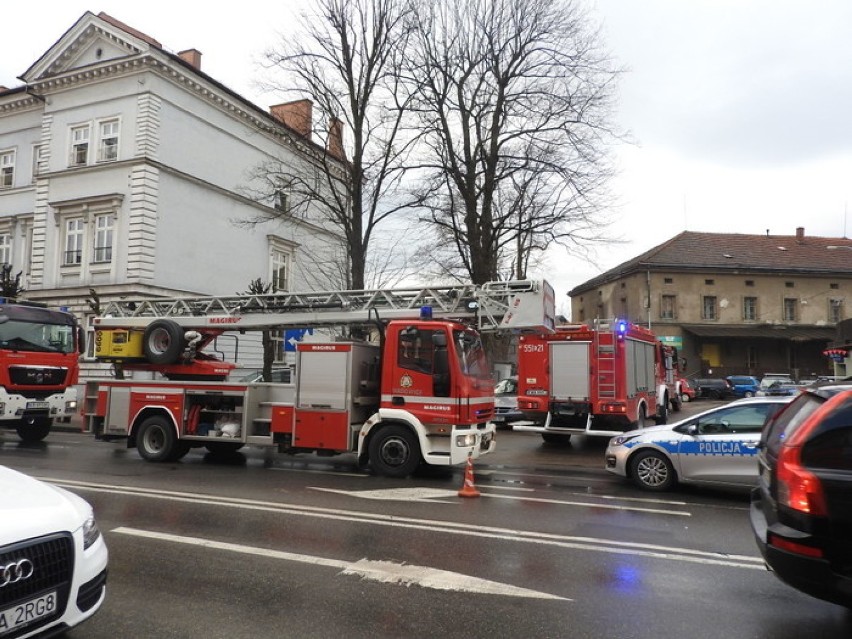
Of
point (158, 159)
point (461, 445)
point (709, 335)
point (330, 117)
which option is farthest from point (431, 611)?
point (709, 335)

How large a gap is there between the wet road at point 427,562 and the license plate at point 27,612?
0.97 m

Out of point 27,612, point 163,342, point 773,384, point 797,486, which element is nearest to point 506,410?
point 163,342

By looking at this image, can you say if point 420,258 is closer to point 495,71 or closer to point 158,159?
point 495,71

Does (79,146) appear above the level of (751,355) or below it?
above

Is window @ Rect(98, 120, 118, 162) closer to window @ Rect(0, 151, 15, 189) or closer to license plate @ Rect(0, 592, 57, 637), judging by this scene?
window @ Rect(0, 151, 15, 189)

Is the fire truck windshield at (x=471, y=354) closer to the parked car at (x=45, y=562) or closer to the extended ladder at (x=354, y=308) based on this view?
the extended ladder at (x=354, y=308)

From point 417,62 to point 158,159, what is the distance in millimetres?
12539

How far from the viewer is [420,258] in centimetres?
2502

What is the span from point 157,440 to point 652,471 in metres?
9.22

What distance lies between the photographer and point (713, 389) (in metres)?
37.0

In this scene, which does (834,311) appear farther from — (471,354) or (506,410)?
(471,354)

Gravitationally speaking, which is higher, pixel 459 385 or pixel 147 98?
pixel 147 98

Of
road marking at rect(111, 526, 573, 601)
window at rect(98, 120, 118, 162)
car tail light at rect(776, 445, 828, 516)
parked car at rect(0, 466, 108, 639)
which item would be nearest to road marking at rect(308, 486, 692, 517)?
road marking at rect(111, 526, 573, 601)

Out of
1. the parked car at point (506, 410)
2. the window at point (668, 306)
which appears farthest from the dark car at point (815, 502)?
the window at point (668, 306)
